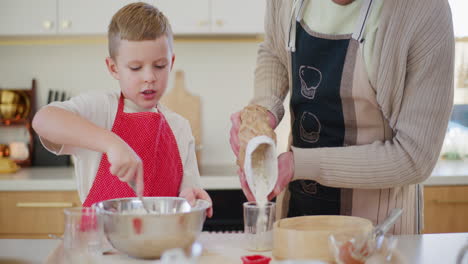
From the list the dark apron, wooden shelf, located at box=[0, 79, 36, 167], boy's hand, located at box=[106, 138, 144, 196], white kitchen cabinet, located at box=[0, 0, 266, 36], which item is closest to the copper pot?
wooden shelf, located at box=[0, 79, 36, 167]

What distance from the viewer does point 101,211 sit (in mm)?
1082

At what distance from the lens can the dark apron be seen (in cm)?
144

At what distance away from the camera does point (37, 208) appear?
8.48 feet

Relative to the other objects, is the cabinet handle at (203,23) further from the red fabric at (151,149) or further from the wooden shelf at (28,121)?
the red fabric at (151,149)

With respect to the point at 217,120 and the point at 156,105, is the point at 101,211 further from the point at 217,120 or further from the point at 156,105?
the point at 217,120

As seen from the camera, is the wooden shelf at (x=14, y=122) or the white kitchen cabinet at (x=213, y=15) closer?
the white kitchen cabinet at (x=213, y=15)

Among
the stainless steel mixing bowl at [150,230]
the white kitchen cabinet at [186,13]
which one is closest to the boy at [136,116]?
the stainless steel mixing bowl at [150,230]

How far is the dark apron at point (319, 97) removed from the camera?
1.44 metres

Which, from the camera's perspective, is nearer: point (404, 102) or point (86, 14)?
point (404, 102)

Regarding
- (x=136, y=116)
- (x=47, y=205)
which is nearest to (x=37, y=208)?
(x=47, y=205)

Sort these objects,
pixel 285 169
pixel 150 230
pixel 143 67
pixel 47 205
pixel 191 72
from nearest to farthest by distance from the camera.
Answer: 1. pixel 150 230
2. pixel 285 169
3. pixel 143 67
4. pixel 47 205
5. pixel 191 72

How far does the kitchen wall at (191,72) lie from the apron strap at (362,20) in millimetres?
1715

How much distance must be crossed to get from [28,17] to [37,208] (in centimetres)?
91

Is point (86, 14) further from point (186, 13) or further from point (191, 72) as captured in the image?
point (191, 72)
